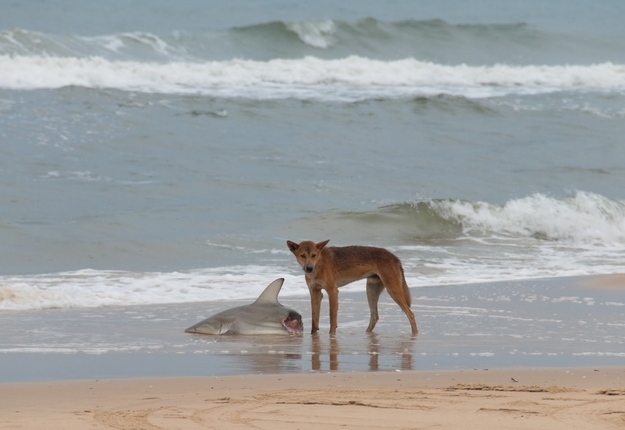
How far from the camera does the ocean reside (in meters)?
13.8

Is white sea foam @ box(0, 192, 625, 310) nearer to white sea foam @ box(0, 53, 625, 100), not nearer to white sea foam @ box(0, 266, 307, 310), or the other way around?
white sea foam @ box(0, 266, 307, 310)

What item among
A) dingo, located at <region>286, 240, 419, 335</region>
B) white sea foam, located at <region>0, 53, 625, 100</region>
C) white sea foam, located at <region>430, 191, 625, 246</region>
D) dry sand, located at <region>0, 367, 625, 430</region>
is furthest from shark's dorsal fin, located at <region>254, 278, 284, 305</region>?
white sea foam, located at <region>0, 53, 625, 100</region>

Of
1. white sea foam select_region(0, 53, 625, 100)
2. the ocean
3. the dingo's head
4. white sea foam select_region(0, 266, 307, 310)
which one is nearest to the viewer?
the dingo's head

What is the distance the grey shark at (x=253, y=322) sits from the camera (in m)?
9.35

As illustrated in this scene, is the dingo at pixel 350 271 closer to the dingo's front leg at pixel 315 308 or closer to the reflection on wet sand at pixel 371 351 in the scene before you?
the dingo's front leg at pixel 315 308

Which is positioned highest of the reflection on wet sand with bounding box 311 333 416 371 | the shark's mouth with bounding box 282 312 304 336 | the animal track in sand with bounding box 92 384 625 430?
the shark's mouth with bounding box 282 312 304 336

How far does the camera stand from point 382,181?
20.8 m

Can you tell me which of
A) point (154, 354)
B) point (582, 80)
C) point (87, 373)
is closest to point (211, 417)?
point (87, 373)

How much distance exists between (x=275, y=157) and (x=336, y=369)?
14.7 m

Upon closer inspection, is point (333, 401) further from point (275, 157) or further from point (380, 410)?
point (275, 157)

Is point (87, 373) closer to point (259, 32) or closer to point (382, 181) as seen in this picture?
point (382, 181)

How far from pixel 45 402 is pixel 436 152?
18667 mm

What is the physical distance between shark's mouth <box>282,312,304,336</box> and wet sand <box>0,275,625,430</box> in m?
0.16

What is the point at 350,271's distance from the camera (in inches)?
390
